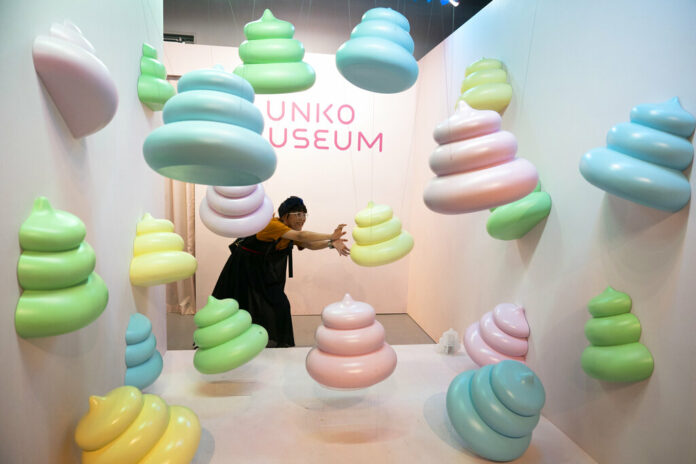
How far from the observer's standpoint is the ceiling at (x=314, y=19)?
492 centimetres

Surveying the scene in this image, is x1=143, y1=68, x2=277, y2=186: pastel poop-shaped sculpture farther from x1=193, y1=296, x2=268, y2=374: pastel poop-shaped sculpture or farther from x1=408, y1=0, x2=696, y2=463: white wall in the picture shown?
x1=408, y1=0, x2=696, y2=463: white wall

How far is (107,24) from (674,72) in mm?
2529

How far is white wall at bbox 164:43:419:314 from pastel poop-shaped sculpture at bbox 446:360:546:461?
117 inches

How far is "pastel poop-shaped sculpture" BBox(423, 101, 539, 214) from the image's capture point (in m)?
1.83

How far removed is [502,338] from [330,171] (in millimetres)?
2775

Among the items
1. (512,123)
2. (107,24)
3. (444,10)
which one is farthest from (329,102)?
(107,24)

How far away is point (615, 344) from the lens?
1.98 metres

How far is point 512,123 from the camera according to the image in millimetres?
3062

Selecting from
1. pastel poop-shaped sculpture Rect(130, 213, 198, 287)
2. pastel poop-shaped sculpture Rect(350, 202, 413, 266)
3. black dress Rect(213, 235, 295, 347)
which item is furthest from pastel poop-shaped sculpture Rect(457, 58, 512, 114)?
pastel poop-shaped sculpture Rect(130, 213, 198, 287)

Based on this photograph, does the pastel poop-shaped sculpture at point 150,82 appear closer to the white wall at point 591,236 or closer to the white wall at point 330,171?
the white wall at point 330,171

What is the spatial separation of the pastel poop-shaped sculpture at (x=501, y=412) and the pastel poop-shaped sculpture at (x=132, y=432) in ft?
4.06

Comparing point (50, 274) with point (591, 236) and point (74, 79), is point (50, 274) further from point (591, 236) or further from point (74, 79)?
point (591, 236)

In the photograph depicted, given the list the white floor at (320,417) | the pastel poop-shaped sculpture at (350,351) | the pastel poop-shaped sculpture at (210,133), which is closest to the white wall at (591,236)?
the white floor at (320,417)

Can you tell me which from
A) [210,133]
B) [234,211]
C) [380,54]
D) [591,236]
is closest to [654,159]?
[591,236]
